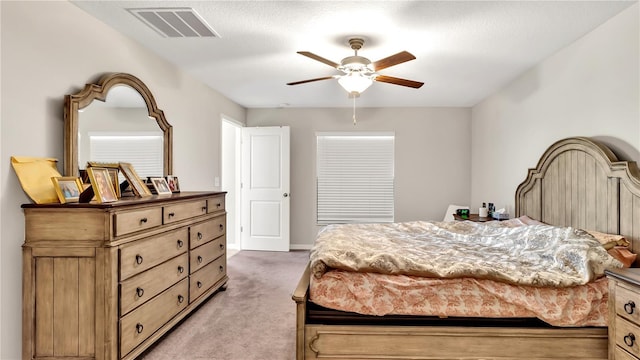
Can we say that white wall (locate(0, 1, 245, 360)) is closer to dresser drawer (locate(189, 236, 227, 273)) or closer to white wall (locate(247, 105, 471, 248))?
dresser drawer (locate(189, 236, 227, 273))

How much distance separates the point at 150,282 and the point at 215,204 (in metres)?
1.20

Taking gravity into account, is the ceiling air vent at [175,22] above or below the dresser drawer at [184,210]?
above

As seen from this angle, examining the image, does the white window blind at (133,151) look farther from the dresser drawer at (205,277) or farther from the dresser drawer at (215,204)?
the dresser drawer at (205,277)

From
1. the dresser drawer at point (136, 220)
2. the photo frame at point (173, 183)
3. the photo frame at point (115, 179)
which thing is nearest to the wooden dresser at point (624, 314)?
the dresser drawer at point (136, 220)

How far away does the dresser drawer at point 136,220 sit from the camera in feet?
6.64

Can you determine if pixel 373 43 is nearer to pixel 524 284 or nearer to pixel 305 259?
pixel 524 284

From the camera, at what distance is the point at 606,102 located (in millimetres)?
2553

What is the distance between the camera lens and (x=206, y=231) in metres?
3.27

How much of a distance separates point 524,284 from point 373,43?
85.3 inches

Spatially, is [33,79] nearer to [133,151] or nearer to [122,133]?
[122,133]

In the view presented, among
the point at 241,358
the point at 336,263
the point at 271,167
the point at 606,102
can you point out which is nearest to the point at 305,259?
the point at 271,167

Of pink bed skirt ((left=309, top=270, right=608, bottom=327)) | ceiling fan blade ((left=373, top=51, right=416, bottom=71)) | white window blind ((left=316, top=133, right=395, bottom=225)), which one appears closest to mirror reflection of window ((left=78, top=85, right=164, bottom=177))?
pink bed skirt ((left=309, top=270, right=608, bottom=327))

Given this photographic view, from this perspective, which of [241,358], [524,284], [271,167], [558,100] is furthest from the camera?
[271,167]

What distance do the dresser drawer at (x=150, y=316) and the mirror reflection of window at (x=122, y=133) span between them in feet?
3.42
